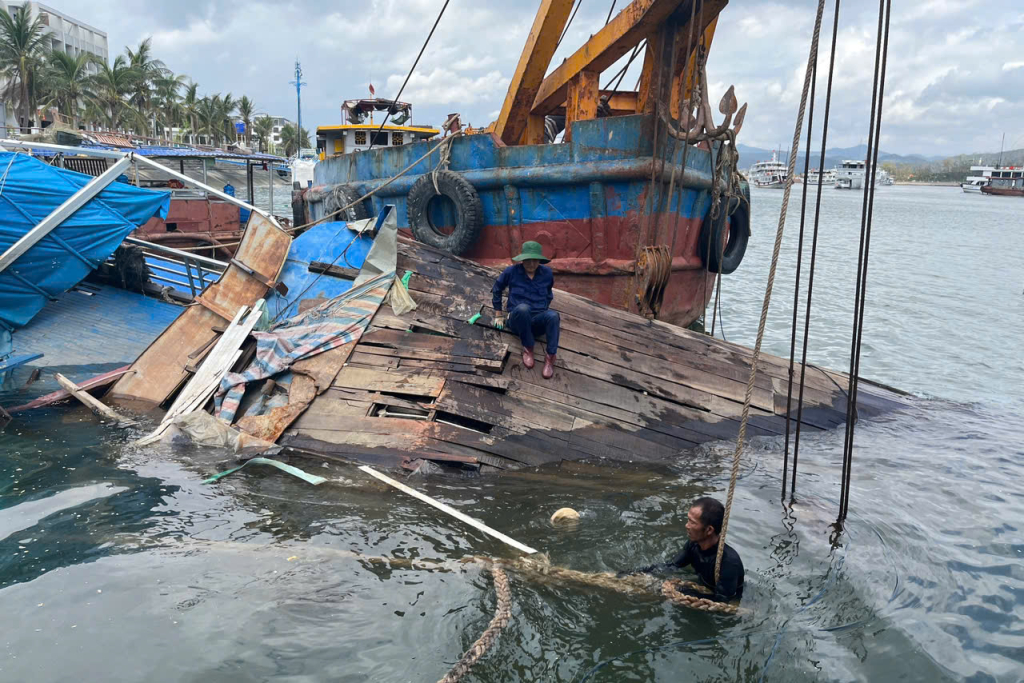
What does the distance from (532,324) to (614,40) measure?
4.07 metres

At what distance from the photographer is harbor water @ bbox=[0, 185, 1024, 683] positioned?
3340 mm

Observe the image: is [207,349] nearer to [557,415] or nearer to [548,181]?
[557,415]

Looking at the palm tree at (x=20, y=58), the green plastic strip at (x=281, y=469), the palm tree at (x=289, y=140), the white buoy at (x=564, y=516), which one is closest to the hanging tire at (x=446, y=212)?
the green plastic strip at (x=281, y=469)

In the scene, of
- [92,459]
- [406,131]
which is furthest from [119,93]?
[92,459]

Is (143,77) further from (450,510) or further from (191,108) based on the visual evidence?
(450,510)

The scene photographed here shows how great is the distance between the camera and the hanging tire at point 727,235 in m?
9.71

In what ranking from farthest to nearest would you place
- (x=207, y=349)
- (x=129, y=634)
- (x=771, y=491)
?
(x=207, y=349) → (x=771, y=491) → (x=129, y=634)

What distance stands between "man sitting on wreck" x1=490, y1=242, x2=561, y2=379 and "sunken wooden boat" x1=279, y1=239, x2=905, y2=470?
16cm

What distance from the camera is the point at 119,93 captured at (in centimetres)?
4669

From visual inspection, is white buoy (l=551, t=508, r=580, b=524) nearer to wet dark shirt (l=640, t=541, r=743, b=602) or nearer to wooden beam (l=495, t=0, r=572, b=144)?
wet dark shirt (l=640, t=541, r=743, b=602)

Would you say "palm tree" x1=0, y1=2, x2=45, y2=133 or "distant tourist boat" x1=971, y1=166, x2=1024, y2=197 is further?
"distant tourist boat" x1=971, y1=166, x2=1024, y2=197

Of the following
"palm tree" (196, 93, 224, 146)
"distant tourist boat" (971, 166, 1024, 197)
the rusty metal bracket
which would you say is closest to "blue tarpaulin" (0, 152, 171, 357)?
the rusty metal bracket

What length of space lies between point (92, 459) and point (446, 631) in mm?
3708

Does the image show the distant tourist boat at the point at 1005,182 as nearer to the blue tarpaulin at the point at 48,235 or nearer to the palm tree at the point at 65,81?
the palm tree at the point at 65,81
